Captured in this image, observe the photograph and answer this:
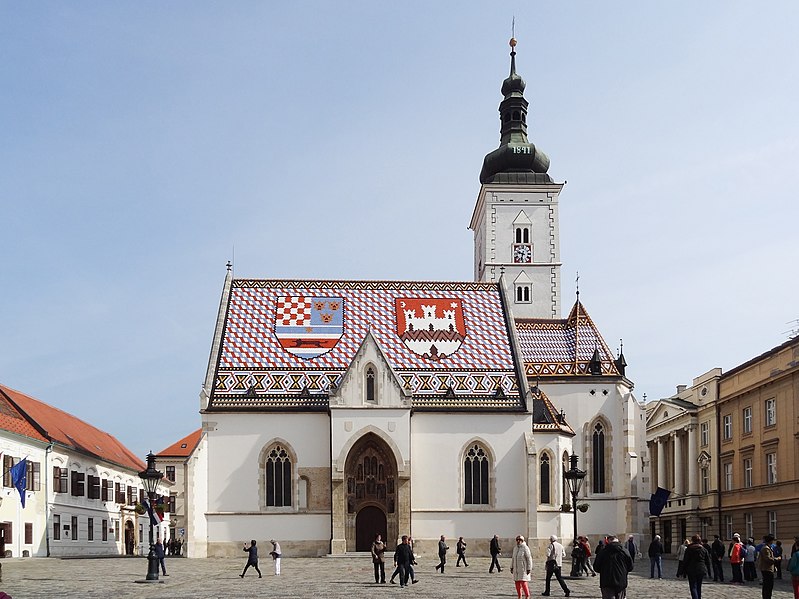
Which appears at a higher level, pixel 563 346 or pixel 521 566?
pixel 563 346

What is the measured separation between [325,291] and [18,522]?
64.4 ft

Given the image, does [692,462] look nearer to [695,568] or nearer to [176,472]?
[695,568]

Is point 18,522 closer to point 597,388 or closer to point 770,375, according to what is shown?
point 597,388

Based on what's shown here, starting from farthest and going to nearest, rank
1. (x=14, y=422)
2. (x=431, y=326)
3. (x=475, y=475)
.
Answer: (x=431, y=326), (x=14, y=422), (x=475, y=475)

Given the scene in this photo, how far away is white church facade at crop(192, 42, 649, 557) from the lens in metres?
49.7

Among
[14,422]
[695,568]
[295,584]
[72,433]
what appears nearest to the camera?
[695,568]

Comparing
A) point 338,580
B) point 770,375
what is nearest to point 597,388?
point 770,375

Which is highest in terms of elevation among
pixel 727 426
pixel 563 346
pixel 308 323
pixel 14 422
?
pixel 308 323

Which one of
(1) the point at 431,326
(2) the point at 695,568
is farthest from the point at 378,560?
(1) the point at 431,326

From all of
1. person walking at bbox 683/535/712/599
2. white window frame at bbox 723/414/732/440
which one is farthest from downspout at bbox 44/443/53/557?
person walking at bbox 683/535/712/599

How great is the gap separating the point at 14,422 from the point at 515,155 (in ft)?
128

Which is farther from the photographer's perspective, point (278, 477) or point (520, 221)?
point (520, 221)

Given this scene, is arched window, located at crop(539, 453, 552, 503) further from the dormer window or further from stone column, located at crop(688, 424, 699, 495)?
stone column, located at crop(688, 424, 699, 495)

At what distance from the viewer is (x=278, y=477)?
50.3 meters
